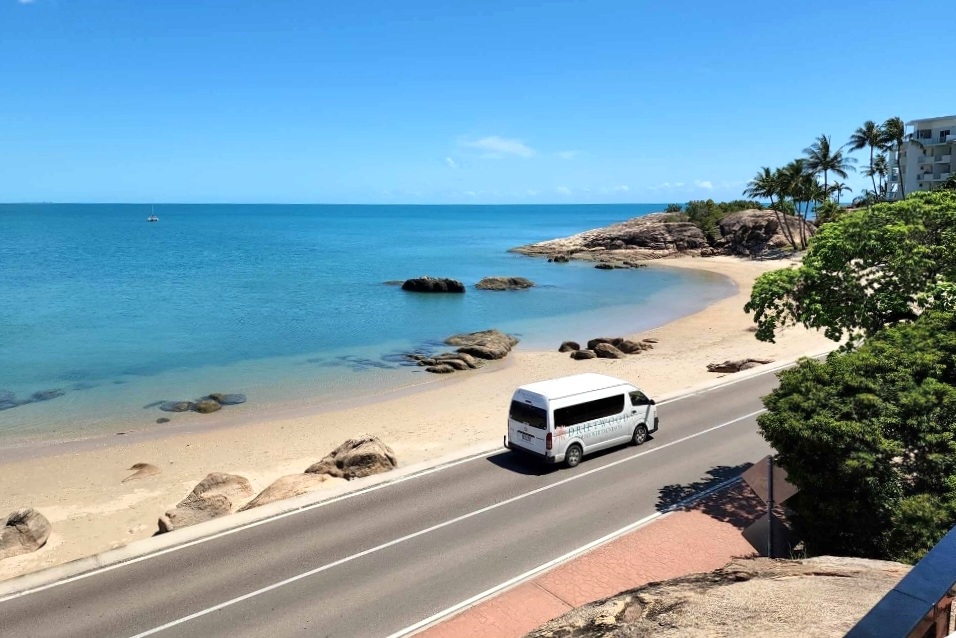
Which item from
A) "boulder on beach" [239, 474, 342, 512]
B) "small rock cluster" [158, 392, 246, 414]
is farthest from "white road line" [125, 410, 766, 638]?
"small rock cluster" [158, 392, 246, 414]

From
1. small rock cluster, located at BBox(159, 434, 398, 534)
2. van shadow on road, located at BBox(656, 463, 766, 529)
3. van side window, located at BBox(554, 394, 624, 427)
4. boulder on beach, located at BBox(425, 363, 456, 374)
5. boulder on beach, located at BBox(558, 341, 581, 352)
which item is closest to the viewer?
van shadow on road, located at BBox(656, 463, 766, 529)

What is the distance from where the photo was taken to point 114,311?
186 feet

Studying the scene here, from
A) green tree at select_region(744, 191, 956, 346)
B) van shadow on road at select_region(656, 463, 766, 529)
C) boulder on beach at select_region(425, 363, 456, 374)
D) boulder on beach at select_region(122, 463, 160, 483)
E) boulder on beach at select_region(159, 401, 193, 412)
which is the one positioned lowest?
boulder on beach at select_region(122, 463, 160, 483)

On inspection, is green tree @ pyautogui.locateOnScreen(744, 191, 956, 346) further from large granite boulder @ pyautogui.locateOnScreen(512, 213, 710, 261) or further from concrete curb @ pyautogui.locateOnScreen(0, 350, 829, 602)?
large granite boulder @ pyautogui.locateOnScreen(512, 213, 710, 261)

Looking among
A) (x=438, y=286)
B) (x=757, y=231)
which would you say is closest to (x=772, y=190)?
(x=757, y=231)

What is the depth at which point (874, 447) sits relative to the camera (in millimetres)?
11070

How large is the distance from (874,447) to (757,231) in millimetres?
89305

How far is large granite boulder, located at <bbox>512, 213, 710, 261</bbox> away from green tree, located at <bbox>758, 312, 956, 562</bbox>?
9097cm

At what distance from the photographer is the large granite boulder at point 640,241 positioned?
334ft

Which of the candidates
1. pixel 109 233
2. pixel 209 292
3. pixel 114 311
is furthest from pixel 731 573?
pixel 109 233

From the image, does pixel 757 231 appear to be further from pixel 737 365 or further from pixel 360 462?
pixel 360 462

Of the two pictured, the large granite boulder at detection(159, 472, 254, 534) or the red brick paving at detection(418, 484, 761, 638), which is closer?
the red brick paving at detection(418, 484, 761, 638)

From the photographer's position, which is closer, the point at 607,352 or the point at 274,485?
the point at 274,485

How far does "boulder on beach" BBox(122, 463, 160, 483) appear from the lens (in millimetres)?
Answer: 21844
